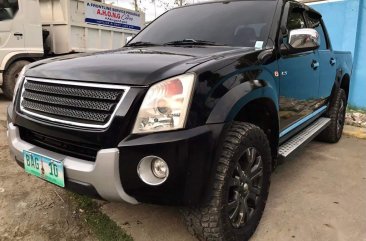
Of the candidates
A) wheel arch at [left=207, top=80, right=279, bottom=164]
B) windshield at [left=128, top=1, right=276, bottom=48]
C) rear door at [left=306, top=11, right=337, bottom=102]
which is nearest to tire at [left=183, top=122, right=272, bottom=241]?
wheel arch at [left=207, top=80, right=279, bottom=164]

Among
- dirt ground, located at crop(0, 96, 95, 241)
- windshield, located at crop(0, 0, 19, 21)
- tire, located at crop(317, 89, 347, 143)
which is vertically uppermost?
windshield, located at crop(0, 0, 19, 21)

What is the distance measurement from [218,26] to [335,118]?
2.45 m

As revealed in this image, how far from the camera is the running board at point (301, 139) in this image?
307 cm

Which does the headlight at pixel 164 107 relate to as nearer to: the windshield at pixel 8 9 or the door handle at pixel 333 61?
the door handle at pixel 333 61

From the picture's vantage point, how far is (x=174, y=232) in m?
2.59

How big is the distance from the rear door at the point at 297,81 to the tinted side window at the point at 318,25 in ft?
0.90

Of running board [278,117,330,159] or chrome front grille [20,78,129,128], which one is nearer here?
chrome front grille [20,78,129,128]

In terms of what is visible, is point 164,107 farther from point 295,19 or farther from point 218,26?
point 295,19

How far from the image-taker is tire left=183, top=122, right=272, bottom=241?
206 centimetres

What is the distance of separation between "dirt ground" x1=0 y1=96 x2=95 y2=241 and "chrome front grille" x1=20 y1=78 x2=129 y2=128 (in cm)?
87

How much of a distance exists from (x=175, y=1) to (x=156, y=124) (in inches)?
684

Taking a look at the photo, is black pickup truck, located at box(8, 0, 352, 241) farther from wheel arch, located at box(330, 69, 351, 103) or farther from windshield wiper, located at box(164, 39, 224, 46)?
wheel arch, located at box(330, 69, 351, 103)

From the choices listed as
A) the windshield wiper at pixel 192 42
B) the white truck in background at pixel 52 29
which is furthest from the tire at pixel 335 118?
the white truck in background at pixel 52 29

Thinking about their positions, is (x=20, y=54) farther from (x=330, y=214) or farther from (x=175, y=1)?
(x=175, y=1)
